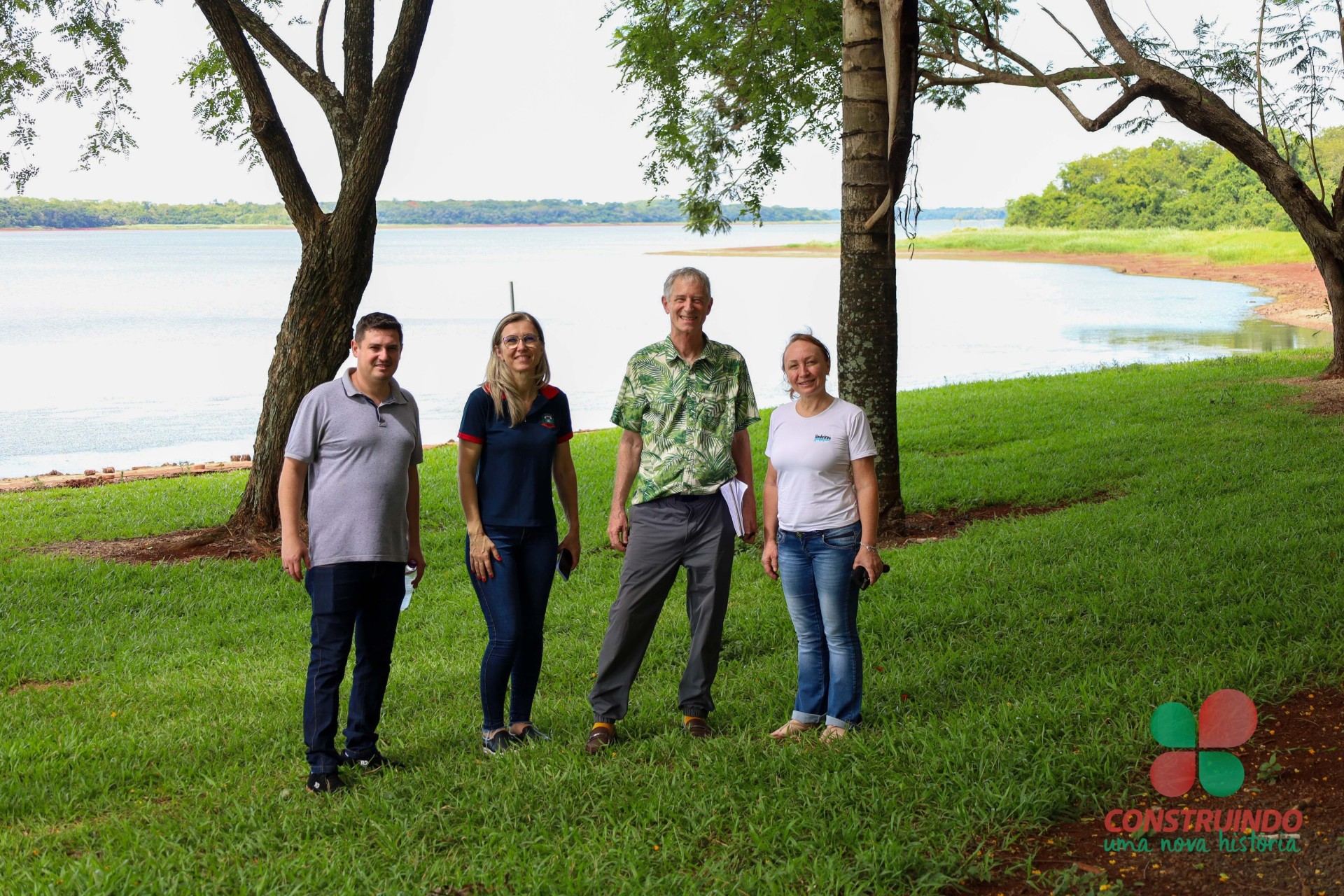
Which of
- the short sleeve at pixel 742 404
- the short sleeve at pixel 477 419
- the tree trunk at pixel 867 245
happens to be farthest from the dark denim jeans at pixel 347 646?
the tree trunk at pixel 867 245

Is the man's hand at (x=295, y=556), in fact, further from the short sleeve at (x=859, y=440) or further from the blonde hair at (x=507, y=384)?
the short sleeve at (x=859, y=440)

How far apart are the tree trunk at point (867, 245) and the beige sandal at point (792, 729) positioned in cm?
373

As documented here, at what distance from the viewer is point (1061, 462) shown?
10594 millimetres

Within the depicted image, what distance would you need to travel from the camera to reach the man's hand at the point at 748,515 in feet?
15.0

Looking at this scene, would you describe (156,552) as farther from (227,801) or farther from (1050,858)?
(1050,858)

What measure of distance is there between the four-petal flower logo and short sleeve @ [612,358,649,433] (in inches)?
85.7

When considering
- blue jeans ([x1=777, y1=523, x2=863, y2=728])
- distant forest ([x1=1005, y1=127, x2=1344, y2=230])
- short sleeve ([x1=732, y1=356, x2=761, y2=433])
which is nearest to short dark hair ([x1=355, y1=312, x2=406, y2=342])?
short sleeve ([x1=732, y1=356, x2=761, y2=433])

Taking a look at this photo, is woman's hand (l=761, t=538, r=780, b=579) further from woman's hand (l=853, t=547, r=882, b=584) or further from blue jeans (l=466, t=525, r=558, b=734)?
blue jeans (l=466, t=525, r=558, b=734)

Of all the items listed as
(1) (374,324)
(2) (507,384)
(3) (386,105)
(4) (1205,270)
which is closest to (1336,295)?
(3) (386,105)

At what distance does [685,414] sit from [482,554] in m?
0.93

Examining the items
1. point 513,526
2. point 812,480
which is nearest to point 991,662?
point 812,480

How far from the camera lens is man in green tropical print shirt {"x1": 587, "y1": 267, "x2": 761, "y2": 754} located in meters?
4.51

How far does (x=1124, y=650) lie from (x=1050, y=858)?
2.10m

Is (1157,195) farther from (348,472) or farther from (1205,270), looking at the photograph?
(348,472)
